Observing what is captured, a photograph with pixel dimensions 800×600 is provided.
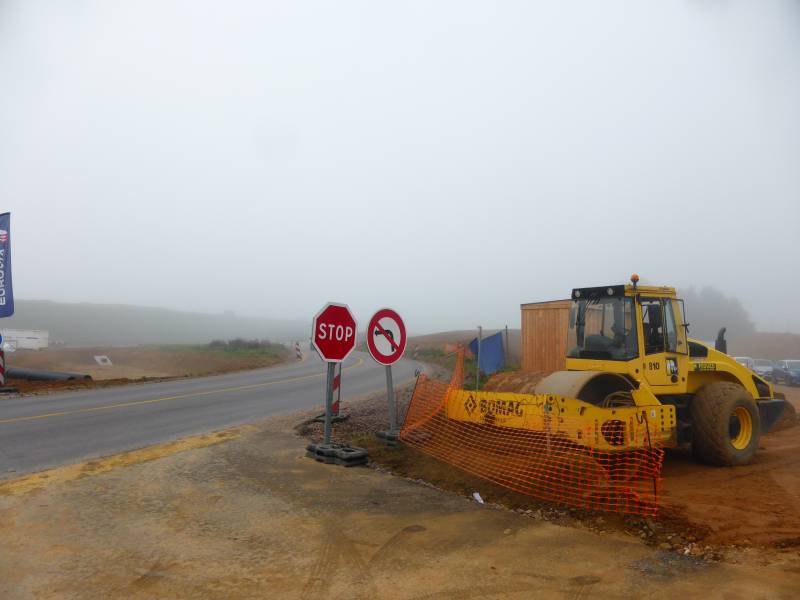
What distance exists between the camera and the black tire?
8102 mm

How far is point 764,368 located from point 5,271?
30.4 meters

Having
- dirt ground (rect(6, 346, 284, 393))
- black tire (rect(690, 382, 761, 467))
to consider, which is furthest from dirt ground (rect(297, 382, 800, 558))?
dirt ground (rect(6, 346, 284, 393))

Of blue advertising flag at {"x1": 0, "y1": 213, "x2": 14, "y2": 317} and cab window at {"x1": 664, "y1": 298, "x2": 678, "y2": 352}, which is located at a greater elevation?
blue advertising flag at {"x1": 0, "y1": 213, "x2": 14, "y2": 317}

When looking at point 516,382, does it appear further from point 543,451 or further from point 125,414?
point 125,414

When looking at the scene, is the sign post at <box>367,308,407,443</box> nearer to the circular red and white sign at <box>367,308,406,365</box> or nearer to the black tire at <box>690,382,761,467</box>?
the circular red and white sign at <box>367,308,406,365</box>

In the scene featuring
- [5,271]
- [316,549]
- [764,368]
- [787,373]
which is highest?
[5,271]

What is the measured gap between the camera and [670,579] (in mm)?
4184

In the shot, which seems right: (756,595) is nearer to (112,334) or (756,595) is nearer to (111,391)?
(111,391)

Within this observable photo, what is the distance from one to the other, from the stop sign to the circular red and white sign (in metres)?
0.37

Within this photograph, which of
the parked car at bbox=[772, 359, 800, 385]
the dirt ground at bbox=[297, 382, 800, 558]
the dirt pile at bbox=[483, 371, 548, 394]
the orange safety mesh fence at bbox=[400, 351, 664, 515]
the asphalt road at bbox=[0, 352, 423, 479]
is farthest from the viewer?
the parked car at bbox=[772, 359, 800, 385]

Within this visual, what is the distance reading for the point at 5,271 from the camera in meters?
17.1

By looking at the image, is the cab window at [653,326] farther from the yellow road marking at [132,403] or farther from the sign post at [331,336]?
the yellow road marking at [132,403]

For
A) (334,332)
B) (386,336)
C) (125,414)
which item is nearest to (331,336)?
(334,332)

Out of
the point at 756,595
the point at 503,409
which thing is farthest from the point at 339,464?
the point at 756,595
